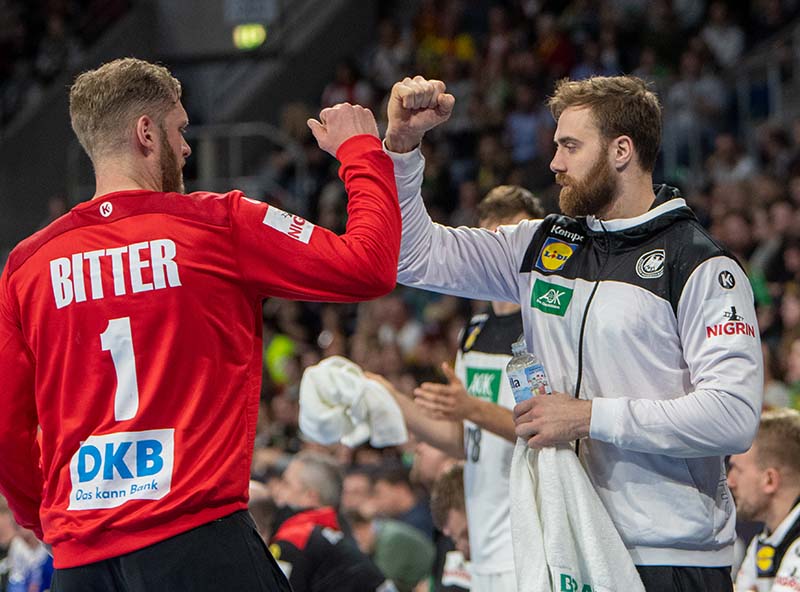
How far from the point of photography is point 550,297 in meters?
3.64

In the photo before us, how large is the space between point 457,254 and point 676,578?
116cm

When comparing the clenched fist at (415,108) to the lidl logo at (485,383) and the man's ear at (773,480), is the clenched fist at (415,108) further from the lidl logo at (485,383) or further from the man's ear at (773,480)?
the man's ear at (773,480)

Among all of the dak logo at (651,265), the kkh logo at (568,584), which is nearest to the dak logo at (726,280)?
the dak logo at (651,265)

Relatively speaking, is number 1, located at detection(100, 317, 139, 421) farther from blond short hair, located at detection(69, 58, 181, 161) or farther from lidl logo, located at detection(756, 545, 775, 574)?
lidl logo, located at detection(756, 545, 775, 574)

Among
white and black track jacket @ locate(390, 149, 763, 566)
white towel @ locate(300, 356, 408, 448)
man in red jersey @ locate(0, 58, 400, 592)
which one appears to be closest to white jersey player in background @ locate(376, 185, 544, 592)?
white towel @ locate(300, 356, 408, 448)

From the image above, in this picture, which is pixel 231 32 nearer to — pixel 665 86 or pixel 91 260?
Result: pixel 665 86

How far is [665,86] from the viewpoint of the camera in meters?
12.5

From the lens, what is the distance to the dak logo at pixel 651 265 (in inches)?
136

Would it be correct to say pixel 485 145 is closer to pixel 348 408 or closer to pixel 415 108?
pixel 348 408

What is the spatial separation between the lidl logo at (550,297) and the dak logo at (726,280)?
0.43 meters

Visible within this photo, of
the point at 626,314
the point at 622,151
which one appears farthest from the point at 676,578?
the point at 622,151

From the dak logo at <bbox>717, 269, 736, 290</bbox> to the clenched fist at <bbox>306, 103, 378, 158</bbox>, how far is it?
1.02 metres

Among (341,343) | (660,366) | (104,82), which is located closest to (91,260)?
(104,82)

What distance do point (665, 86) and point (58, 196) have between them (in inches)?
310
